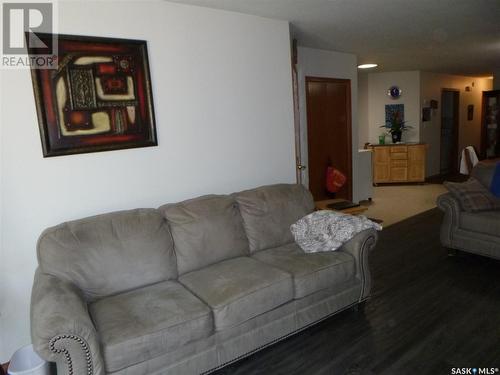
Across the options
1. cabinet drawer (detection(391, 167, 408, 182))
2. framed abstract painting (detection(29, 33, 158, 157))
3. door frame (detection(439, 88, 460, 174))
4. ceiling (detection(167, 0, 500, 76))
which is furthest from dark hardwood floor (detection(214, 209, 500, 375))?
door frame (detection(439, 88, 460, 174))

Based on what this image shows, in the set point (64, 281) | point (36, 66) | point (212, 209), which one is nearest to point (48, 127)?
point (36, 66)

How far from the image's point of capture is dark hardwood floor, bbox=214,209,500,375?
2.18m

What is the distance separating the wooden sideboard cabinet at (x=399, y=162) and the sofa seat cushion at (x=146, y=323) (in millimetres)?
6458

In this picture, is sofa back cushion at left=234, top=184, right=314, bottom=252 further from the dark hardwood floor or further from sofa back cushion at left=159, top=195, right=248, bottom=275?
the dark hardwood floor

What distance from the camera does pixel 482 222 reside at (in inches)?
136

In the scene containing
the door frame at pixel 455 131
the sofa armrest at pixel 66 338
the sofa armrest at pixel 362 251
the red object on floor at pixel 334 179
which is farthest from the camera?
the door frame at pixel 455 131

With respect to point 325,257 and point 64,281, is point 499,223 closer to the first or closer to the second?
point 325,257

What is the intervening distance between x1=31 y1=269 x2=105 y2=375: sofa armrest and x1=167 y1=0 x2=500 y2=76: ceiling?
228cm

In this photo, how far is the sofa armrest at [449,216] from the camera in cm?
364

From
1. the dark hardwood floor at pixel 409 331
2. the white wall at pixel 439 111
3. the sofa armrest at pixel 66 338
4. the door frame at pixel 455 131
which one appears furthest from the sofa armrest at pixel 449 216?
the door frame at pixel 455 131

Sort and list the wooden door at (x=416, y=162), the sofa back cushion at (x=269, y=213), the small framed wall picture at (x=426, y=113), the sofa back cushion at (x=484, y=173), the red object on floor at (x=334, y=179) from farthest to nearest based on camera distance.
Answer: the small framed wall picture at (x=426, y=113), the wooden door at (x=416, y=162), the red object on floor at (x=334, y=179), the sofa back cushion at (x=484, y=173), the sofa back cushion at (x=269, y=213)

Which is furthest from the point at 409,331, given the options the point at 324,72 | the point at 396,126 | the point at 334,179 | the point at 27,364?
the point at 396,126

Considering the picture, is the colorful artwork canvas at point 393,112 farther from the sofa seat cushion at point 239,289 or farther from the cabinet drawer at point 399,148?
the sofa seat cushion at point 239,289

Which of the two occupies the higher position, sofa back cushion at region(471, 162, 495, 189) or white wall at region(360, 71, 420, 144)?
white wall at region(360, 71, 420, 144)
